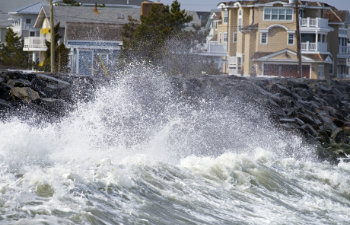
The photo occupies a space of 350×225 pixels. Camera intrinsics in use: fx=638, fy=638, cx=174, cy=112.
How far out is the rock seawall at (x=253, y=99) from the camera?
1712cm

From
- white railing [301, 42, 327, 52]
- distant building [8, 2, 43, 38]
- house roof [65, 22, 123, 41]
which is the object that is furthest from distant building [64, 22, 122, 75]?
white railing [301, 42, 327, 52]

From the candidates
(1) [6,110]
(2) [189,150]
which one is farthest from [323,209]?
(1) [6,110]

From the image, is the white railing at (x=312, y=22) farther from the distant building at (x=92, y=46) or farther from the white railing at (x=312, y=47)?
the distant building at (x=92, y=46)

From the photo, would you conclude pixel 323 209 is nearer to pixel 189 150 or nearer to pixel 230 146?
pixel 189 150

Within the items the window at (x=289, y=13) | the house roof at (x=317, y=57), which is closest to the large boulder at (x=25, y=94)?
the window at (x=289, y=13)

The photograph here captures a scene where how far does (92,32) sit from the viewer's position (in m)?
47.1

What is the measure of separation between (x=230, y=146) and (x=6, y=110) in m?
5.87

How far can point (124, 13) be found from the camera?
2224 inches

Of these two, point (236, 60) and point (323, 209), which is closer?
point (323, 209)

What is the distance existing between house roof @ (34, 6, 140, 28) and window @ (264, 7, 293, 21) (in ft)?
37.6

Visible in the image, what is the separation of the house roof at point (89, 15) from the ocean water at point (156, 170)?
34.9m

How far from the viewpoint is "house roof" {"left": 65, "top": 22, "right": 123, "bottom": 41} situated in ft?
153

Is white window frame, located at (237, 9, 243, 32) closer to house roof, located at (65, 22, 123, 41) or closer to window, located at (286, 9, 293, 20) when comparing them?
window, located at (286, 9, 293, 20)

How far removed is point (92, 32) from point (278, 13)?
59.6 ft
